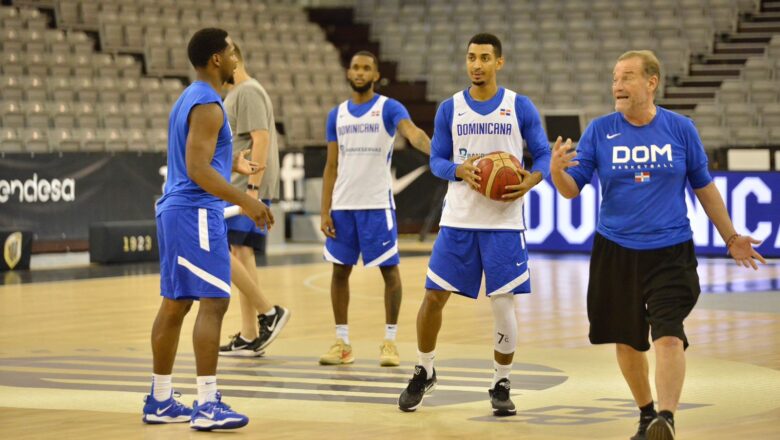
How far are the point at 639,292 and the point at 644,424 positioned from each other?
1.95ft

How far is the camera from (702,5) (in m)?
26.9

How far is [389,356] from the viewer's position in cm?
852

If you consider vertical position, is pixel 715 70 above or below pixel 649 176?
above

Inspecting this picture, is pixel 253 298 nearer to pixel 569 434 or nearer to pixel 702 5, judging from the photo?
pixel 569 434

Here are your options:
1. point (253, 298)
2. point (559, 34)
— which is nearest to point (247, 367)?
point (253, 298)

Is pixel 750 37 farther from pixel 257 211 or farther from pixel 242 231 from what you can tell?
pixel 257 211

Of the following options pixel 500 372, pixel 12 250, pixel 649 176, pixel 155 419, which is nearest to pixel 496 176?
pixel 500 372

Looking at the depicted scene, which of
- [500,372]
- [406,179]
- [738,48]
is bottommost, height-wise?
[500,372]

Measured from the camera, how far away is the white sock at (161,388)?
6590mm

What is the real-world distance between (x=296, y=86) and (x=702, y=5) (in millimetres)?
8333

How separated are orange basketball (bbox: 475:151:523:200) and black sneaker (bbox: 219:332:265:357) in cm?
285

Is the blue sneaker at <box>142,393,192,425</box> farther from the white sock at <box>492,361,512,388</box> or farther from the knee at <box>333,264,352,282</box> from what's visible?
→ the knee at <box>333,264,352,282</box>

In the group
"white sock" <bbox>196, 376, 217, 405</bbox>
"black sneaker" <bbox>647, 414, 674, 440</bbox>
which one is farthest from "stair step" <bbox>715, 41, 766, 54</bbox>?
"black sneaker" <bbox>647, 414, 674, 440</bbox>

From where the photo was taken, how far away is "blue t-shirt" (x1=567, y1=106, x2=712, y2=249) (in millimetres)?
5867
